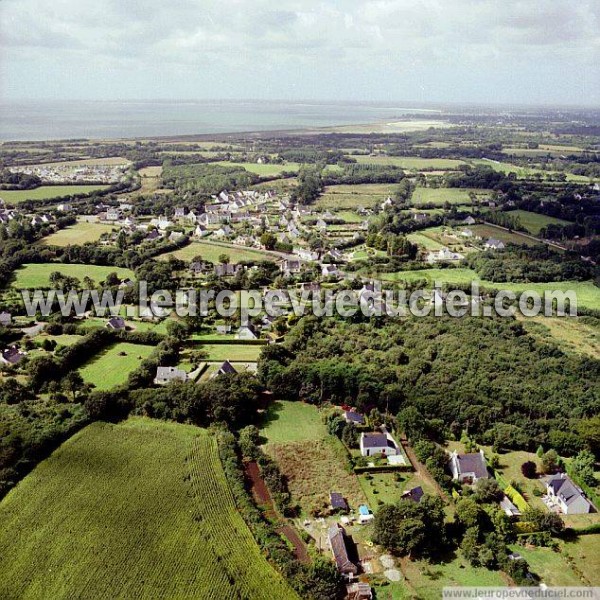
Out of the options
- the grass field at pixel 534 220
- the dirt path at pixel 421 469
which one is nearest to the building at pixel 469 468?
the dirt path at pixel 421 469

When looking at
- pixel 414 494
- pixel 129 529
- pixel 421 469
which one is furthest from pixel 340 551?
pixel 129 529

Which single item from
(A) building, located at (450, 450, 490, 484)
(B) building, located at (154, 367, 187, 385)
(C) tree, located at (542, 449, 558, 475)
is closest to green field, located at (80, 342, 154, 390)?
(B) building, located at (154, 367, 187, 385)

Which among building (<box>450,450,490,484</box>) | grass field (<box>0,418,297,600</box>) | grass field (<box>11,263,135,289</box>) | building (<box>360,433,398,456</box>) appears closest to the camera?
grass field (<box>0,418,297,600</box>)

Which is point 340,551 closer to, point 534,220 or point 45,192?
point 534,220

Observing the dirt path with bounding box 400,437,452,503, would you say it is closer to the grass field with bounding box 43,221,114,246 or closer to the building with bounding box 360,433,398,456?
the building with bounding box 360,433,398,456

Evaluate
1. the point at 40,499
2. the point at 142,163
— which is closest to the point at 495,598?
the point at 40,499

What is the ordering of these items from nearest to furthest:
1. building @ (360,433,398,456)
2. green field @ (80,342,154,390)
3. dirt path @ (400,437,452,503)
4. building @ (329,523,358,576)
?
building @ (329,523,358,576) < dirt path @ (400,437,452,503) < building @ (360,433,398,456) < green field @ (80,342,154,390)
